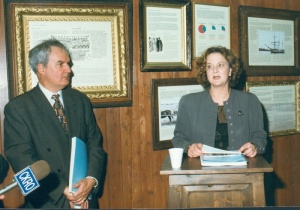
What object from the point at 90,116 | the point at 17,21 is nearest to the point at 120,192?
the point at 90,116

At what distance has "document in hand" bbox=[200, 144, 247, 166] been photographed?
2.09 meters

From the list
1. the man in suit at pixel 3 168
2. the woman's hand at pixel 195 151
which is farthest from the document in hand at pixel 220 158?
the man in suit at pixel 3 168

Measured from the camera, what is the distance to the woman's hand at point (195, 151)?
2.32 m

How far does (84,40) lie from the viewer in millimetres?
2896

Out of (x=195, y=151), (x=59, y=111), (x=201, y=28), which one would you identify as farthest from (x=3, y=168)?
(x=201, y=28)

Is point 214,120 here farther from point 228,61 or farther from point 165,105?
point 165,105

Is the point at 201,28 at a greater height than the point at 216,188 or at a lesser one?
greater

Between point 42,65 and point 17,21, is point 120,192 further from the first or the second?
point 17,21

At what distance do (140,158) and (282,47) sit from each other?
6.33ft

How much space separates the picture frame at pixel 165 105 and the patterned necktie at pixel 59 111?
87 cm

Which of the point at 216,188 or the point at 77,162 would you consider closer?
the point at 216,188

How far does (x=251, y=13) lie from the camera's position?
3547mm

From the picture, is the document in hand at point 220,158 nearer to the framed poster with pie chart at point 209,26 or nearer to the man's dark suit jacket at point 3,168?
the framed poster with pie chart at point 209,26

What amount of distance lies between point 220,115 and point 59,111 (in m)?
1.17
